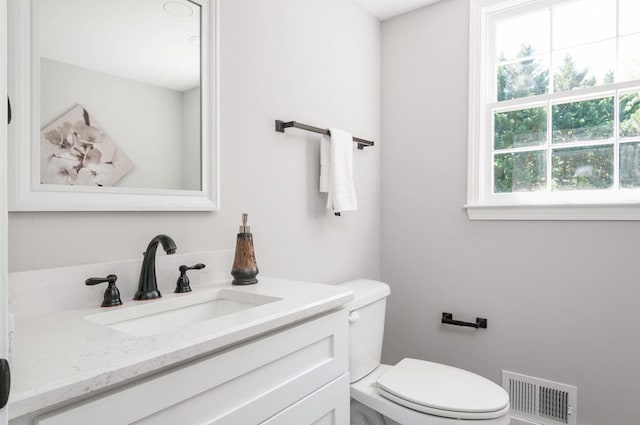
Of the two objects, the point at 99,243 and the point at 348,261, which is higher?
the point at 99,243

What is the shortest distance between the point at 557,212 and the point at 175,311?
1658mm

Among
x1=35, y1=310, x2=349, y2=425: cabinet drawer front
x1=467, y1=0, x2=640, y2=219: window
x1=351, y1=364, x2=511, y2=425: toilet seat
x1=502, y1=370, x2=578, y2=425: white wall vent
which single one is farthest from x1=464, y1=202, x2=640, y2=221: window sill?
x1=35, y1=310, x2=349, y2=425: cabinet drawer front

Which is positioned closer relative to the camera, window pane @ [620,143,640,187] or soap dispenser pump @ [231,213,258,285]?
soap dispenser pump @ [231,213,258,285]

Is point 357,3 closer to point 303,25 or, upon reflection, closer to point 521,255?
point 303,25

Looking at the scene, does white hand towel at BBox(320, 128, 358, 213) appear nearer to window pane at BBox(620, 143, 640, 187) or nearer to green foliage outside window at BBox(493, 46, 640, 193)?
green foliage outside window at BBox(493, 46, 640, 193)

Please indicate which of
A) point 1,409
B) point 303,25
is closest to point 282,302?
point 1,409

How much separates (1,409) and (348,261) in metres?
1.71

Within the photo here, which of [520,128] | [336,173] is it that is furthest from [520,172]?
[336,173]

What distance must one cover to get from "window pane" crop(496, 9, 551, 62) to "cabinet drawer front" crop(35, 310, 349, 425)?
65.5 inches

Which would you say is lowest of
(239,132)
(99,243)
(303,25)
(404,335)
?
(404,335)

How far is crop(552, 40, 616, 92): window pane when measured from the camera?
1.78m

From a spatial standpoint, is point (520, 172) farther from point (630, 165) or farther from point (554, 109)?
point (630, 165)

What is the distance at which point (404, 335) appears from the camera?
2.23 metres

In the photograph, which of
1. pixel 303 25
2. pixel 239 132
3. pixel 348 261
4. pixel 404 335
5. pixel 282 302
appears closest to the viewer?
pixel 282 302
